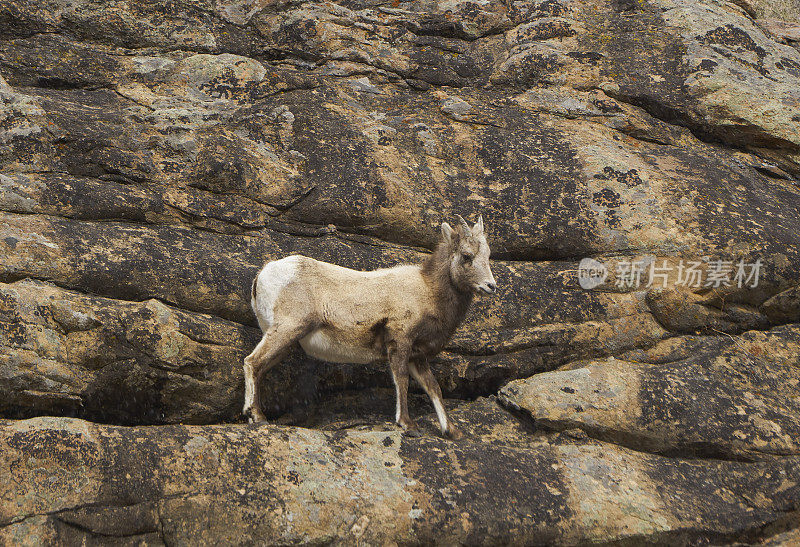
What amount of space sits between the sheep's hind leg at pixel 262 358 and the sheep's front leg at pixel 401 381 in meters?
1.21

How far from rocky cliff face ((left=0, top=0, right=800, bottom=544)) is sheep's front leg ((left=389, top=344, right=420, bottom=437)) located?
0.24 meters

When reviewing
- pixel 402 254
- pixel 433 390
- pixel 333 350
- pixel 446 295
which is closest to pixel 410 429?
pixel 433 390

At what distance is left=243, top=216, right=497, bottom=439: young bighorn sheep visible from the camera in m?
9.82

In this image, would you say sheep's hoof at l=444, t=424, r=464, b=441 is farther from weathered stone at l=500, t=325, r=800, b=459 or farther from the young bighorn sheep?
weathered stone at l=500, t=325, r=800, b=459

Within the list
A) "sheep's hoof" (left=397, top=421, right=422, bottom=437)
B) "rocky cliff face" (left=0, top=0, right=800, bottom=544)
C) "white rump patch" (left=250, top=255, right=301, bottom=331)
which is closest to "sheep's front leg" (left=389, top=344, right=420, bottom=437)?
"sheep's hoof" (left=397, top=421, right=422, bottom=437)

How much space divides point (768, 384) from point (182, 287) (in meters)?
8.09

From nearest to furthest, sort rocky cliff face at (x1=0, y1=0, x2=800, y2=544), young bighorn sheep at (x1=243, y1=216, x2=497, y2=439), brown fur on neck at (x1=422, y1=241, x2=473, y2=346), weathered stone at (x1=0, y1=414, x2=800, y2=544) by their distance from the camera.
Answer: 1. weathered stone at (x1=0, y1=414, x2=800, y2=544)
2. rocky cliff face at (x1=0, y1=0, x2=800, y2=544)
3. young bighorn sheep at (x1=243, y1=216, x2=497, y2=439)
4. brown fur on neck at (x1=422, y1=241, x2=473, y2=346)

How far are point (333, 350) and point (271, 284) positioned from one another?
46.3 inches

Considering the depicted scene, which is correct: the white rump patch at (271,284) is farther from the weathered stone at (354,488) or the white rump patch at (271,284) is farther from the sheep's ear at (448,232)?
the sheep's ear at (448,232)

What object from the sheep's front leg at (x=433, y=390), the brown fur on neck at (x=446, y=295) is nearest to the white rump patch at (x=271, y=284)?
the brown fur on neck at (x=446, y=295)

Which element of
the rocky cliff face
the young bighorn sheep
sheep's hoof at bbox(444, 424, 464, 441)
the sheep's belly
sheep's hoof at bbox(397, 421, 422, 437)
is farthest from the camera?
the sheep's belly

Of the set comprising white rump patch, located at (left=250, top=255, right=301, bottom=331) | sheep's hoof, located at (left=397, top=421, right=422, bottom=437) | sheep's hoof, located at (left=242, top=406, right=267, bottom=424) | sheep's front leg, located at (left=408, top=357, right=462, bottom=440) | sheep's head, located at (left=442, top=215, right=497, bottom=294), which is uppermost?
sheep's head, located at (left=442, top=215, right=497, bottom=294)

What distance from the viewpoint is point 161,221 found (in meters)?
11.3

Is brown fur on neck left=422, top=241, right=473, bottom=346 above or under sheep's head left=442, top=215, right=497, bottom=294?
under
